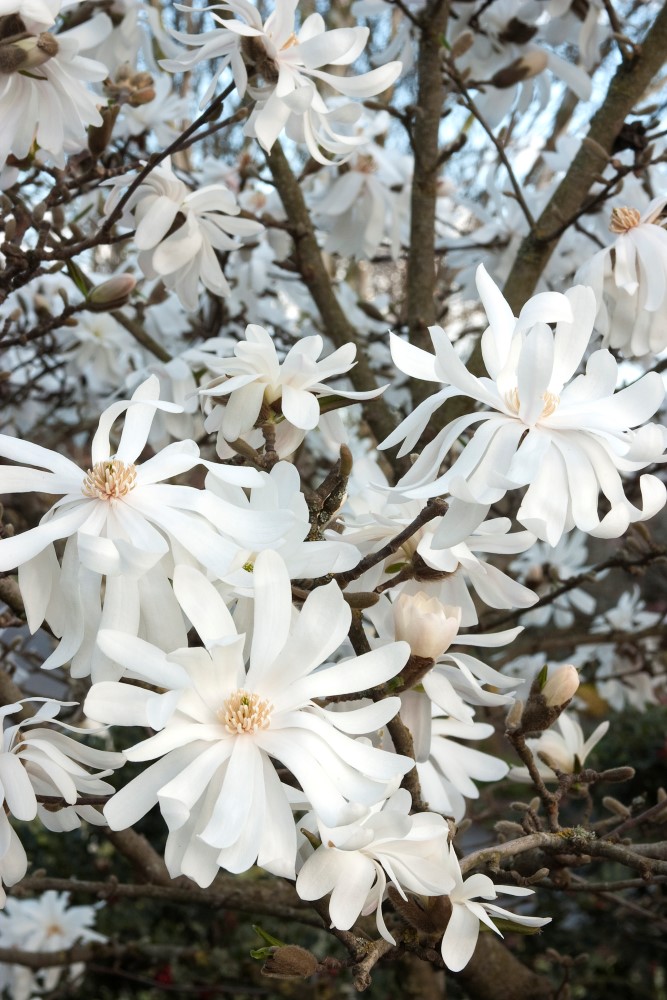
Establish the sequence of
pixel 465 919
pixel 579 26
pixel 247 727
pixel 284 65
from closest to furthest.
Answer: pixel 247 727, pixel 465 919, pixel 284 65, pixel 579 26

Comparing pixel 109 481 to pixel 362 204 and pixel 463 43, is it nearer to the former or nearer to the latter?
A: pixel 463 43

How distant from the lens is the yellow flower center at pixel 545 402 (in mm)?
595

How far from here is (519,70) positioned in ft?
4.61

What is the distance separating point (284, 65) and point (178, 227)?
0.27 m

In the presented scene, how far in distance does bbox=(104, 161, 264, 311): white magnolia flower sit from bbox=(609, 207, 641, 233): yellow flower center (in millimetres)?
422

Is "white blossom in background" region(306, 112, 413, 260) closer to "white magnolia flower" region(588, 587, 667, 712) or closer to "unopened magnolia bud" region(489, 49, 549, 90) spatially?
"unopened magnolia bud" region(489, 49, 549, 90)

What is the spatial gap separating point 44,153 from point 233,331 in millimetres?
1160

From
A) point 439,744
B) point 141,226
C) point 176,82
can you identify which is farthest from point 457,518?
point 176,82

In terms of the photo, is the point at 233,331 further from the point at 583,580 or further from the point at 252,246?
the point at 583,580

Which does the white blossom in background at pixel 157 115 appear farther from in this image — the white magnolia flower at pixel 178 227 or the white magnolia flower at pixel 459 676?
the white magnolia flower at pixel 459 676

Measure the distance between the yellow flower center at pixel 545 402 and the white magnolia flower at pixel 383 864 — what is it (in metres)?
0.27

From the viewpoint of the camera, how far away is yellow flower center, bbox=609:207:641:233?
3.23ft

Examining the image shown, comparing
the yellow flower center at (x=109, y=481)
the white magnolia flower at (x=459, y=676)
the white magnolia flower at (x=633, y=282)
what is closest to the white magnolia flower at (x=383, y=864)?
the white magnolia flower at (x=459, y=676)

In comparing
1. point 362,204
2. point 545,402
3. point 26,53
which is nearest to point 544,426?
point 545,402
